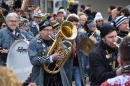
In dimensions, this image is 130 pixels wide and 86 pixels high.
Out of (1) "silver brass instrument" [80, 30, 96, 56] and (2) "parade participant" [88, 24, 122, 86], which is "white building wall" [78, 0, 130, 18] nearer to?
(1) "silver brass instrument" [80, 30, 96, 56]

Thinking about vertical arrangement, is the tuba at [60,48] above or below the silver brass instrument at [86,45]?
above

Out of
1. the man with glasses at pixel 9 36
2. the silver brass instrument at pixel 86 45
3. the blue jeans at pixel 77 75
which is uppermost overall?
the man with glasses at pixel 9 36

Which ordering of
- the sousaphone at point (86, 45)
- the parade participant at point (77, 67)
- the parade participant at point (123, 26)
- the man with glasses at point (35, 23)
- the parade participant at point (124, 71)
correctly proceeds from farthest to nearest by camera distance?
the man with glasses at point (35, 23)
the sousaphone at point (86, 45)
the parade participant at point (77, 67)
the parade participant at point (123, 26)
the parade participant at point (124, 71)

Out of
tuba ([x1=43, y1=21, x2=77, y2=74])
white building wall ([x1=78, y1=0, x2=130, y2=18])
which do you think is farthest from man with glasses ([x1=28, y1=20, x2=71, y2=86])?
white building wall ([x1=78, y1=0, x2=130, y2=18])

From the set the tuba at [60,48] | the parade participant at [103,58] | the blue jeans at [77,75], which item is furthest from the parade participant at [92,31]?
the parade participant at [103,58]

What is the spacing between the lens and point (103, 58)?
4266mm

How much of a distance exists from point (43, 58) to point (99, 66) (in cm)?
126

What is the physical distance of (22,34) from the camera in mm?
6777

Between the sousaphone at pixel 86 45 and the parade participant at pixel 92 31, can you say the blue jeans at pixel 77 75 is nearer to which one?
the sousaphone at pixel 86 45

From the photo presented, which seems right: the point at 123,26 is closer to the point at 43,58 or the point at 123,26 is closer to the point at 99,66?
the point at 43,58

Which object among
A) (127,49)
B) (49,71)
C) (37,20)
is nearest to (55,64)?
(49,71)

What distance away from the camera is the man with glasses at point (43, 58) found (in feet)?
17.2

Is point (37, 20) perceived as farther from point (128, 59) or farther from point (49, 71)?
point (128, 59)

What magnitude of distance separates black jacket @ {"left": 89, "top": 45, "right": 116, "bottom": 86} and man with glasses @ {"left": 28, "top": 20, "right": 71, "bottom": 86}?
1078 mm
